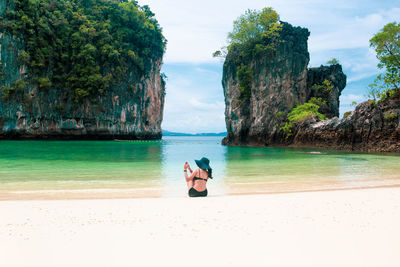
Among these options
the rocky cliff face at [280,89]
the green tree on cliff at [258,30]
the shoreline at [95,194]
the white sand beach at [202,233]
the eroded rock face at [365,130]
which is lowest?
the shoreline at [95,194]

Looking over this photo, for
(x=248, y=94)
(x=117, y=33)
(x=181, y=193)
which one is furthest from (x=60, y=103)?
(x=181, y=193)

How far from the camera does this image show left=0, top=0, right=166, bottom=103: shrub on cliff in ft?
120

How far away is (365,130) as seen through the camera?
2067cm

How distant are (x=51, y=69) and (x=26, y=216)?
43.1 meters

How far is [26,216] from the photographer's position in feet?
11.9

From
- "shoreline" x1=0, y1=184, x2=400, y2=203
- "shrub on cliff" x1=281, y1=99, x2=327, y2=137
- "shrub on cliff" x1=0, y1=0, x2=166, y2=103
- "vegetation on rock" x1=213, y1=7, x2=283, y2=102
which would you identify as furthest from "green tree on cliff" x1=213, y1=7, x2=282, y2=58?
"shoreline" x1=0, y1=184, x2=400, y2=203

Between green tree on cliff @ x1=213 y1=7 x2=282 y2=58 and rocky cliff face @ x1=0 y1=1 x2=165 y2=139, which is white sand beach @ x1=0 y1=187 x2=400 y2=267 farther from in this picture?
rocky cliff face @ x1=0 y1=1 x2=165 y2=139

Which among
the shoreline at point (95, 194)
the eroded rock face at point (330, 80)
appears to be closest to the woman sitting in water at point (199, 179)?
the shoreline at point (95, 194)

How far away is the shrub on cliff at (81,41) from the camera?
3666 cm

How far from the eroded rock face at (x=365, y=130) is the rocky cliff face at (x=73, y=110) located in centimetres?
3268

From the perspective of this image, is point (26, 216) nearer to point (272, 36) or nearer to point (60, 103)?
point (272, 36)

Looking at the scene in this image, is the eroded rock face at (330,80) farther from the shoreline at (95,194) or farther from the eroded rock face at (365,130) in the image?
the shoreline at (95,194)

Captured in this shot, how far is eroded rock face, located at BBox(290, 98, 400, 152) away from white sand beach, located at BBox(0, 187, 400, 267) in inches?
715

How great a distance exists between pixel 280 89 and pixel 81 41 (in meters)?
30.7
